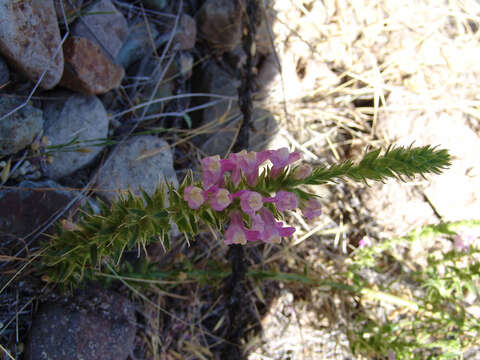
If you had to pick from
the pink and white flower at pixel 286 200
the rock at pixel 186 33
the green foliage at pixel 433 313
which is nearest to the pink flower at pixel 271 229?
the pink and white flower at pixel 286 200

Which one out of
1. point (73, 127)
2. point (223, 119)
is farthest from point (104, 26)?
point (223, 119)

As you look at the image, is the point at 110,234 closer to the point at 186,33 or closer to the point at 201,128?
the point at 201,128

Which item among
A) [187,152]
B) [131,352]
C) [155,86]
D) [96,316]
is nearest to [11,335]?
[96,316]

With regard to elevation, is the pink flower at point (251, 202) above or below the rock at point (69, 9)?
below

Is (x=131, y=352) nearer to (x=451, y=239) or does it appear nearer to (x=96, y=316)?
(x=96, y=316)

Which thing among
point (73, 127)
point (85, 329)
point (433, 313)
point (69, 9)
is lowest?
point (433, 313)

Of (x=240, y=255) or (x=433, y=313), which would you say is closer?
(x=240, y=255)

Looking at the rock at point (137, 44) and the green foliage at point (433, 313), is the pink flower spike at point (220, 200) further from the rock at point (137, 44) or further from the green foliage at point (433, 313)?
the rock at point (137, 44)
